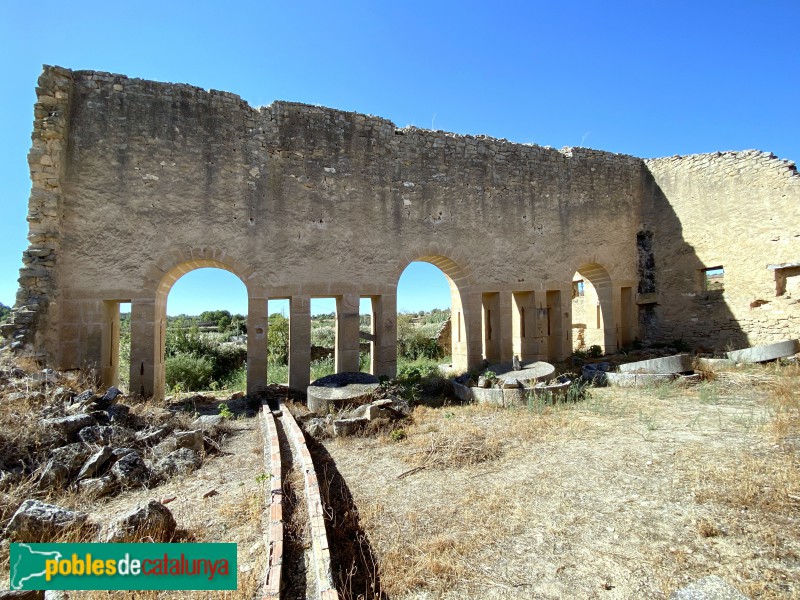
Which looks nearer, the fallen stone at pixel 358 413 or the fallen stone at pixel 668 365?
A: the fallen stone at pixel 358 413

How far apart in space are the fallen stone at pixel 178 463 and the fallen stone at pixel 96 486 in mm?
450

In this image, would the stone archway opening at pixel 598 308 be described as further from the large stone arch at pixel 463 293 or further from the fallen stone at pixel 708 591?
the fallen stone at pixel 708 591

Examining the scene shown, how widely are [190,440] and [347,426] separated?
2.00 metres

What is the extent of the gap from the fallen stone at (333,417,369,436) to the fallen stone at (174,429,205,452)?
67.6 inches

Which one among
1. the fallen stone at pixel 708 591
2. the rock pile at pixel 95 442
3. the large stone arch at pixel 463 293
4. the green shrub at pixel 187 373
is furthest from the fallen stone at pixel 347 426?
the green shrub at pixel 187 373

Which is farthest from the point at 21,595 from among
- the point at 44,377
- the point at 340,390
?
the point at 340,390

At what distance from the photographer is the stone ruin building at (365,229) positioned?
8234mm

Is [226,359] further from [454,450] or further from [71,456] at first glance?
[454,450]

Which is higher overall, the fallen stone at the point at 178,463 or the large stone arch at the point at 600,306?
the large stone arch at the point at 600,306

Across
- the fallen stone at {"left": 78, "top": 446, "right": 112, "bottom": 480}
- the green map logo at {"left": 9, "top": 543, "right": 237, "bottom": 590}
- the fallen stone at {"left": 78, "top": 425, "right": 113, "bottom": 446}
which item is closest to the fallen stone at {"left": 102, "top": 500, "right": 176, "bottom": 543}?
the green map logo at {"left": 9, "top": 543, "right": 237, "bottom": 590}

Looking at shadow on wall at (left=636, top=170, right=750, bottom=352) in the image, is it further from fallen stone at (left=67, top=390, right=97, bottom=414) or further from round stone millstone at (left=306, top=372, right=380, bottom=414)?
fallen stone at (left=67, top=390, right=97, bottom=414)

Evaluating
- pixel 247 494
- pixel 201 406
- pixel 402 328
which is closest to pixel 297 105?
pixel 201 406

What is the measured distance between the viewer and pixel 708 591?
2529 mm

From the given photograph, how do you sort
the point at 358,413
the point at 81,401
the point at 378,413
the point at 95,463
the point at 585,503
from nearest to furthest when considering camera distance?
the point at 585,503 → the point at 95,463 → the point at 81,401 → the point at 378,413 → the point at 358,413
